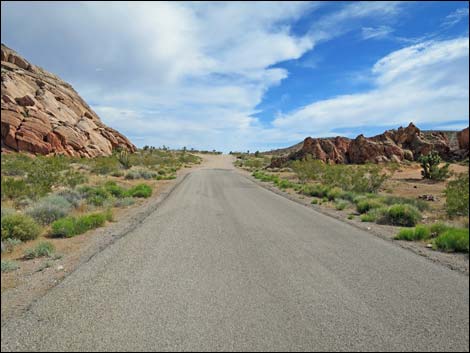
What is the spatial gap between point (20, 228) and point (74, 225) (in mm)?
1751

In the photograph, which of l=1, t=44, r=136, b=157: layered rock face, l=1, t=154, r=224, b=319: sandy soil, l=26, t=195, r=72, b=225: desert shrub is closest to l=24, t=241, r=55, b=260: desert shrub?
l=1, t=154, r=224, b=319: sandy soil

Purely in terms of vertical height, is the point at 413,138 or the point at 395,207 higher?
the point at 413,138

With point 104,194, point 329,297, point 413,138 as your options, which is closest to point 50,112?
point 104,194

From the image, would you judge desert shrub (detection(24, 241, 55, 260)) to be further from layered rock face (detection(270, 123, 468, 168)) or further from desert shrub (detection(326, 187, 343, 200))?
layered rock face (detection(270, 123, 468, 168))

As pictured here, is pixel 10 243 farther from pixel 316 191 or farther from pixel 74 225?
pixel 316 191

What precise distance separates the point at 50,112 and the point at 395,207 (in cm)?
4127

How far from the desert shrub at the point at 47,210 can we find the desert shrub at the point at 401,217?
34.7 feet

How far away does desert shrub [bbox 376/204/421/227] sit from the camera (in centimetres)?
1108

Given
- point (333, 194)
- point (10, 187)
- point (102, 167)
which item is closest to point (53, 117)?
point (102, 167)

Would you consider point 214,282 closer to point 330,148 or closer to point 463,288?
point 463,288

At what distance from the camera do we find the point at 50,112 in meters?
40.2

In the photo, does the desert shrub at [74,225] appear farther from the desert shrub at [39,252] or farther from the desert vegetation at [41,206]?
the desert shrub at [39,252]

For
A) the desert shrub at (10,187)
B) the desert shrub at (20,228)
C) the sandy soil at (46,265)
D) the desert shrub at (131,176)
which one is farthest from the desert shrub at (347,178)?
the desert shrub at (10,187)

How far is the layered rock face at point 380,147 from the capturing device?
45312 millimetres
